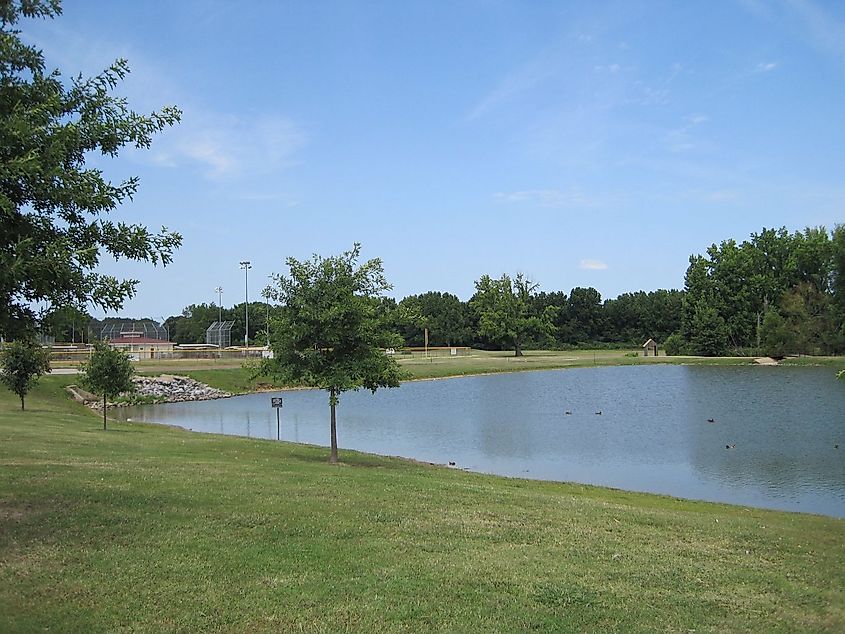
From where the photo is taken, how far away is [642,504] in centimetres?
1625

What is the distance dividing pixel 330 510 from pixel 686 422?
89.2ft

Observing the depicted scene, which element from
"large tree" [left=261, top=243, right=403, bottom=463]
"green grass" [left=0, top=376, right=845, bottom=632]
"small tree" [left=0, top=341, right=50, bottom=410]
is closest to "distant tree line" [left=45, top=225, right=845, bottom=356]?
"small tree" [left=0, top=341, right=50, bottom=410]

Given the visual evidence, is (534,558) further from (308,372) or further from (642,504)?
(308,372)

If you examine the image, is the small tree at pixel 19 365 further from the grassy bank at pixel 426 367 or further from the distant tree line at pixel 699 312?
the distant tree line at pixel 699 312

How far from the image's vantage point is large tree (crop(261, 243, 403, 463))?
19344 millimetres

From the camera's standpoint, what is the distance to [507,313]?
4835 inches

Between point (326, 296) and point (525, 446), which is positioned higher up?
point (326, 296)

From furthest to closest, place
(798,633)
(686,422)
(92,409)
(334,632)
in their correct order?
(92,409) < (686,422) < (798,633) < (334,632)

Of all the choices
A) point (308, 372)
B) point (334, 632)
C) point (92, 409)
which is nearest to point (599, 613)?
→ point (334, 632)

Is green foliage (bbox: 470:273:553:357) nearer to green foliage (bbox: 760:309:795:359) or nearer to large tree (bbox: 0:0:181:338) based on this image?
green foliage (bbox: 760:309:795:359)

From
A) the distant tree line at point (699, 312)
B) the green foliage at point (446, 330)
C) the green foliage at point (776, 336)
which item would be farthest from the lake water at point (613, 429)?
the green foliage at point (446, 330)

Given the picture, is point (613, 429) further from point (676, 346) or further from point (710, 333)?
point (676, 346)

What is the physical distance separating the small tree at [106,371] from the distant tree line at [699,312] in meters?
45.1

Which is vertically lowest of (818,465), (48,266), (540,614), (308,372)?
(818,465)
